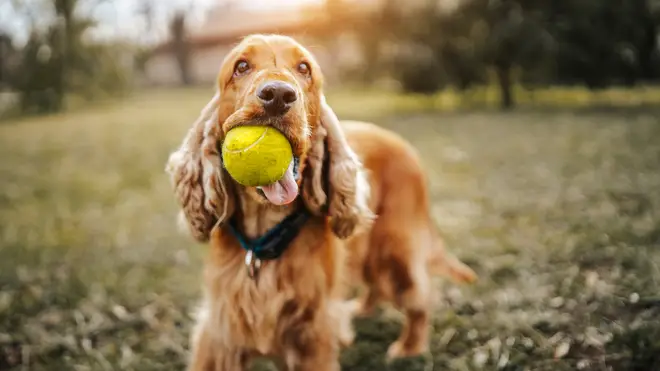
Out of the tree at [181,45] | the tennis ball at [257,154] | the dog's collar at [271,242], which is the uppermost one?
the tennis ball at [257,154]

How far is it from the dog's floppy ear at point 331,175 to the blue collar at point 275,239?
0.08m

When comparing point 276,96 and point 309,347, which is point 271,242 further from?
point 276,96

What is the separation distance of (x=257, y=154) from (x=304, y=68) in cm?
46

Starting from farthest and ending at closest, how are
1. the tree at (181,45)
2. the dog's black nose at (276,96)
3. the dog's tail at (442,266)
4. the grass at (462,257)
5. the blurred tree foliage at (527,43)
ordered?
1. the tree at (181,45)
2. the blurred tree foliage at (527,43)
3. the dog's tail at (442,266)
4. the grass at (462,257)
5. the dog's black nose at (276,96)

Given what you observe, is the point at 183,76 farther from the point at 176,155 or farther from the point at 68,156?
the point at 176,155

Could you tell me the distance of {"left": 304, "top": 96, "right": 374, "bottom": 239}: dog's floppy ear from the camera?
2.37 m

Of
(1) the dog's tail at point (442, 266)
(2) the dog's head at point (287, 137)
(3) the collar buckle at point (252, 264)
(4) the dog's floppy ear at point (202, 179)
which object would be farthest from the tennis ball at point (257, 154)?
(1) the dog's tail at point (442, 266)

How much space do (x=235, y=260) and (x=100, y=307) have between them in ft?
5.39

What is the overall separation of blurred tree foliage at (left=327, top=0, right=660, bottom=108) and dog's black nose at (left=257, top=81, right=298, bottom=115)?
40.3 ft

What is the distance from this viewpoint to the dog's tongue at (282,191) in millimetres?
2082

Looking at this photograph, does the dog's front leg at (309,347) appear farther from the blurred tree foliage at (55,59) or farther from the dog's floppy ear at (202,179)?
the blurred tree foliage at (55,59)

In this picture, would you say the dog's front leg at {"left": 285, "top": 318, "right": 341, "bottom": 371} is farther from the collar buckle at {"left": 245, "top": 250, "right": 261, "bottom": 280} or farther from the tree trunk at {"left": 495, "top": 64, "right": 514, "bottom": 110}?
the tree trunk at {"left": 495, "top": 64, "right": 514, "bottom": 110}

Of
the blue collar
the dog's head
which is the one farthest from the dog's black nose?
the blue collar

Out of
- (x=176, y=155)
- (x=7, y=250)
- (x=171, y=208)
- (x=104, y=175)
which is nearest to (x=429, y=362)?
(x=176, y=155)
